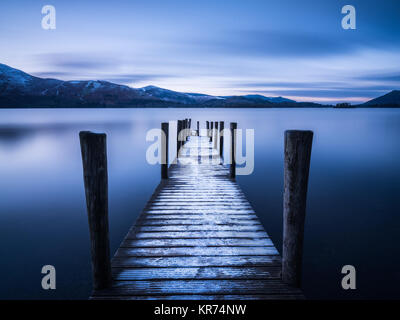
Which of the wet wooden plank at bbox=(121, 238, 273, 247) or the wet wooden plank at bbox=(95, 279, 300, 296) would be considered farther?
the wet wooden plank at bbox=(121, 238, 273, 247)

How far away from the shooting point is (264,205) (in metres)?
9.84

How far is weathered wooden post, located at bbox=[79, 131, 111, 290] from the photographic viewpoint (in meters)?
2.71

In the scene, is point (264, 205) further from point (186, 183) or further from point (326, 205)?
point (186, 183)

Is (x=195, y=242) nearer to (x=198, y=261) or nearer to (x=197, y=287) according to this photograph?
(x=198, y=261)

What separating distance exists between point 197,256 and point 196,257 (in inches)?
1.2

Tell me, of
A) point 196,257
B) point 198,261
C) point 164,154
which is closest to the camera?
point 198,261

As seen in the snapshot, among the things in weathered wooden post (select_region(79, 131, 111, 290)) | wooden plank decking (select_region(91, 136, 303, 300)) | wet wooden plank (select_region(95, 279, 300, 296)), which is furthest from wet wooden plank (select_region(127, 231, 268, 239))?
weathered wooden post (select_region(79, 131, 111, 290))

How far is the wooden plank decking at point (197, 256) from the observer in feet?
10.0

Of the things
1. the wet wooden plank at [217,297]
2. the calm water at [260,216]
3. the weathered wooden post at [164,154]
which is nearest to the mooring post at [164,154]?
the weathered wooden post at [164,154]

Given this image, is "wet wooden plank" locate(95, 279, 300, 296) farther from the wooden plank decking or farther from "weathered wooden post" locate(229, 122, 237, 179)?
"weathered wooden post" locate(229, 122, 237, 179)

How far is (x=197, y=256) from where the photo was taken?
12.5 ft

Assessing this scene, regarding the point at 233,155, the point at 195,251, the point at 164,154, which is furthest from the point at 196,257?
the point at 233,155

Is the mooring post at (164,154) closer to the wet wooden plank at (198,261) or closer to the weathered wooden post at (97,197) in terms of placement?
the wet wooden plank at (198,261)
